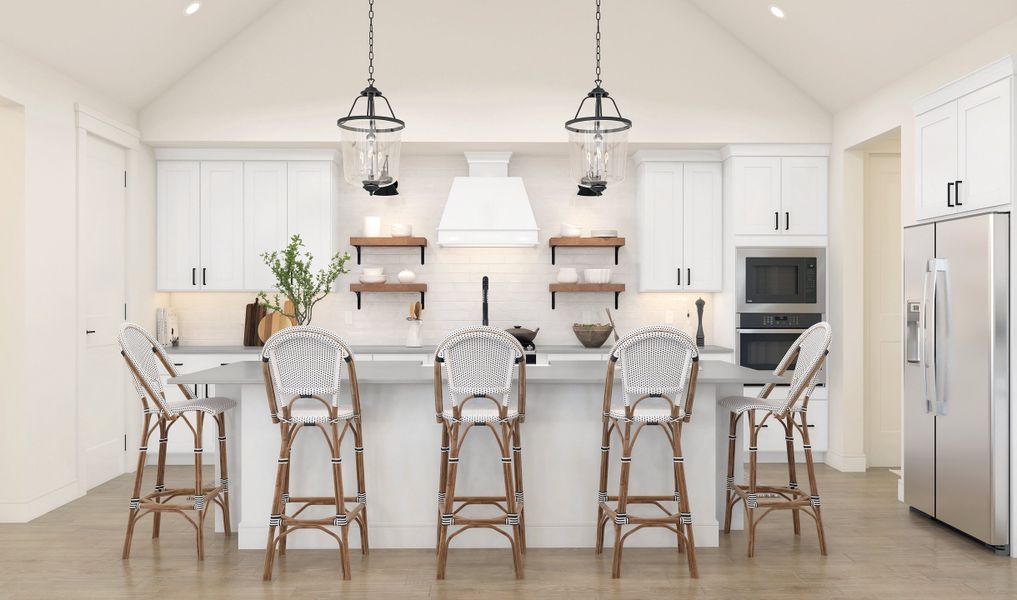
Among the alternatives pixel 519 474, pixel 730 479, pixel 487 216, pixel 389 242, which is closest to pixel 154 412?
pixel 519 474

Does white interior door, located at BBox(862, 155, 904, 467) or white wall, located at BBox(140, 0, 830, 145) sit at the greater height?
white wall, located at BBox(140, 0, 830, 145)

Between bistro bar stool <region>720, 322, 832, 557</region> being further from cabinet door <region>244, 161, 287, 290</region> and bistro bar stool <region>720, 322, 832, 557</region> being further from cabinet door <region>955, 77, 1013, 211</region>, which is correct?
cabinet door <region>244, 161, 287, 290</region>

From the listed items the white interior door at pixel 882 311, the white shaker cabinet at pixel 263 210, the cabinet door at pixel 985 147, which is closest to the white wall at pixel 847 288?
the white interior door at pixel 882 311

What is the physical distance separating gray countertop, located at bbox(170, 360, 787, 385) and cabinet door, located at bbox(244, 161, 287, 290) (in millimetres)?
2095

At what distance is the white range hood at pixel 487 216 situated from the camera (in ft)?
19.5

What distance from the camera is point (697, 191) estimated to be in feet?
20.4

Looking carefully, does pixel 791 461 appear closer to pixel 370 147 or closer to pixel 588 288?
pixel 588 288

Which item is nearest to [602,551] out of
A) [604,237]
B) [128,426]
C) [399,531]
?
[399,531]

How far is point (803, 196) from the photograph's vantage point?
19.7 feet

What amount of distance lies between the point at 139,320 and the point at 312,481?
9.34 feet

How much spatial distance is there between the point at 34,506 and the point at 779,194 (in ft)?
18.3

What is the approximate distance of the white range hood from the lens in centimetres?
593

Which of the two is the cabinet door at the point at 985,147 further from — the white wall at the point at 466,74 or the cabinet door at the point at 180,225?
the cabinet door at the point at 180,225

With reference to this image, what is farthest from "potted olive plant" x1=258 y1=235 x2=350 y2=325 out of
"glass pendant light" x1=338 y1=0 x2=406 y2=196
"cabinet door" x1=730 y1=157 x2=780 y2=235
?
"cabinet door" x1=730 y1=157 x2=780 y2=235
